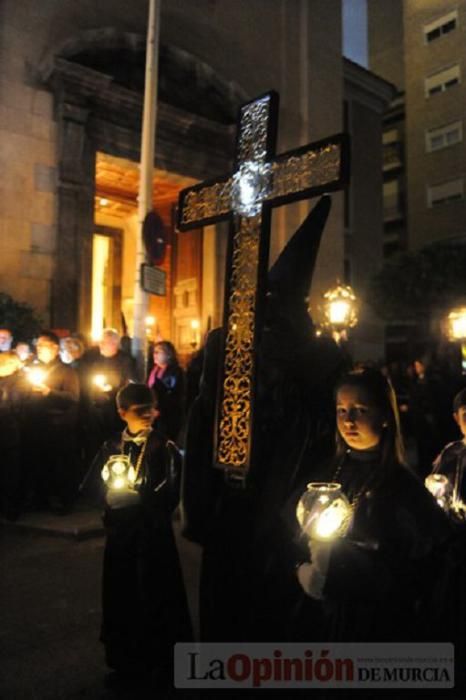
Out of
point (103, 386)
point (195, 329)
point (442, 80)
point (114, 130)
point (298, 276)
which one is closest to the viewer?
point (298, 276)

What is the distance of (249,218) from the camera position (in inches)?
109

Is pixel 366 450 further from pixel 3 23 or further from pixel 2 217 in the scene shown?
pixel 3 23

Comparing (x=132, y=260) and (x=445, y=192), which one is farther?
(x=445, y=192)

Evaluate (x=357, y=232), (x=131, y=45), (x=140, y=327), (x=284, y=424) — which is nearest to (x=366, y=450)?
(x=284, y=424)

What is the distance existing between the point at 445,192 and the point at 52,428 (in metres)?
33.0

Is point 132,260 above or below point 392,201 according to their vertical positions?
below

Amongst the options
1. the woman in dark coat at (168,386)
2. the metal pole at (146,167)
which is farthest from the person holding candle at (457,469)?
the metal pole at (146,167)

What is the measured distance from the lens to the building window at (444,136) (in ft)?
113

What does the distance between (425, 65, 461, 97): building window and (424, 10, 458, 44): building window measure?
2105mm

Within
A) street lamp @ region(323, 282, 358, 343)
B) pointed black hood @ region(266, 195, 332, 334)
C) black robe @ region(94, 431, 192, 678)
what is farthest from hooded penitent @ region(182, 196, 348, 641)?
street lamp @ region(323, 282, 358, 343)

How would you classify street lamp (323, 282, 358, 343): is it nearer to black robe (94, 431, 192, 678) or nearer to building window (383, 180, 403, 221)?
black robe (94, 431, 192, 678)

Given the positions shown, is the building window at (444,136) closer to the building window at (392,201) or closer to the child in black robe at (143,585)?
the building window at (392,201)

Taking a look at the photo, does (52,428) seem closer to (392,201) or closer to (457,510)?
(457,510)

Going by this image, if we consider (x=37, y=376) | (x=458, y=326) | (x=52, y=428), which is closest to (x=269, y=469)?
(x=37, y=376)
